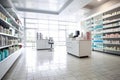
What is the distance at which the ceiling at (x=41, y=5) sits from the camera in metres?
6.30

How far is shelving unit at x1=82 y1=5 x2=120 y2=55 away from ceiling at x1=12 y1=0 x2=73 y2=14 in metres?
2.93

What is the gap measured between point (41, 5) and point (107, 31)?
17.3ft

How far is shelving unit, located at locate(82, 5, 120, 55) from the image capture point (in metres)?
5.80

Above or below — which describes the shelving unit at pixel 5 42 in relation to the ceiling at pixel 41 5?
below

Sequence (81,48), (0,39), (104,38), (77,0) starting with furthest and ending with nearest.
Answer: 1. (104,38)
2. (77,0)
3. (81,48)
4. (0,39)

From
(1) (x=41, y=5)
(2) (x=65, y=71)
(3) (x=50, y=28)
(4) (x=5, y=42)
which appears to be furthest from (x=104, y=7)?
(3) (x=50, y=28)

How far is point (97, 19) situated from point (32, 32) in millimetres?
7571

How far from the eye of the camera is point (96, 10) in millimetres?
7137

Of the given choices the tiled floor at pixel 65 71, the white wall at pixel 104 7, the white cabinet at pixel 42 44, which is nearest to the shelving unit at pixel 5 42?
the tiled floor at pixel 65 71

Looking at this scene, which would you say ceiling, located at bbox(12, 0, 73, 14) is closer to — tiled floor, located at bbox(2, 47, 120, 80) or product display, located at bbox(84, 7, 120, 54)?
product display, located at bbox(84, 7, 120, 54)

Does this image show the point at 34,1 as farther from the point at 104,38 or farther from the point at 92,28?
the point at 104,38

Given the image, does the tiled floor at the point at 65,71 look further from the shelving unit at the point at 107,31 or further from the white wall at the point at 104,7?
the white wall at the point at 104,7

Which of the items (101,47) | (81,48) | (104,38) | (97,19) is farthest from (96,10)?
(81,48)

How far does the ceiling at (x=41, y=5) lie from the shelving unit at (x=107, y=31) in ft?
9.63
